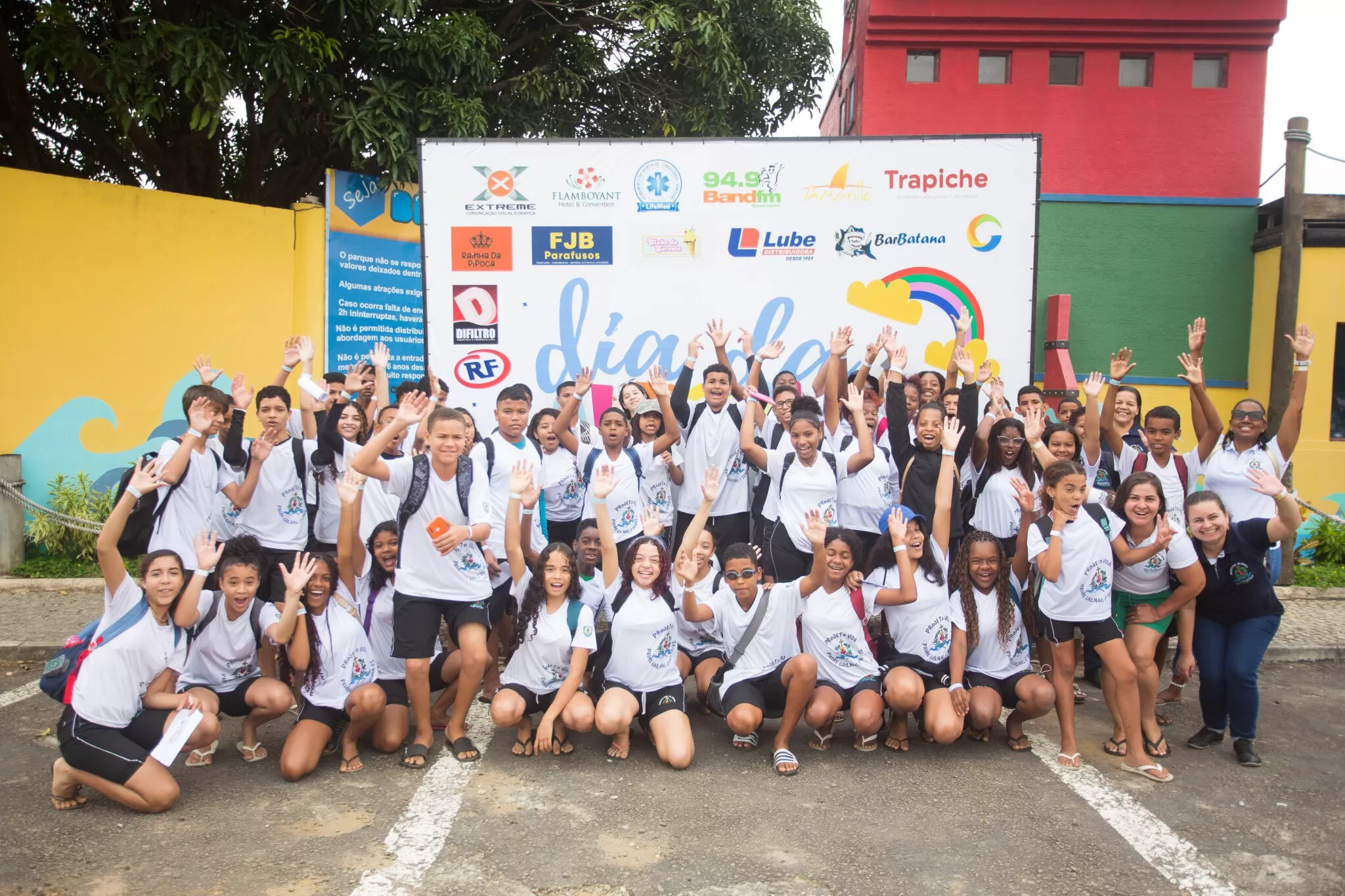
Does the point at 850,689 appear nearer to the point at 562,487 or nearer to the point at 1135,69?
the point at 562,487

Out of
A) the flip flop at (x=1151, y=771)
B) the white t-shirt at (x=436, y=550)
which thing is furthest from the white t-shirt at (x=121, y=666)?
the flip flop at (x=1151, y=771)

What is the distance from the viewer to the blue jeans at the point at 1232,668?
4438 millimetres

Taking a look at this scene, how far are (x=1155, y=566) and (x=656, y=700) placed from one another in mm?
2411

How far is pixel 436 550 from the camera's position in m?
4.46

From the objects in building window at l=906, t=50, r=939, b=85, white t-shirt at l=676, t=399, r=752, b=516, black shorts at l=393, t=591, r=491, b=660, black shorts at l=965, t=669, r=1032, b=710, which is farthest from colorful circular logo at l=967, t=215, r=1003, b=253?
building window at l=906, t=50, r=939, b=85

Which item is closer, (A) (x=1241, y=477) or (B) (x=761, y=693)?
(B) (x=761, y=693)

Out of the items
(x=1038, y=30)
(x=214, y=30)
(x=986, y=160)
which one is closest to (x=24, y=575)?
(x=214, y=30)

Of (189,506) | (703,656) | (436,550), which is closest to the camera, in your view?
(436,550)

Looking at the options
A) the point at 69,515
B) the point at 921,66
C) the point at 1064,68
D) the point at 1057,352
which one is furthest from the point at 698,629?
the point at 1064,68

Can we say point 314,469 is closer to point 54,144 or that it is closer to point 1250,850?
point 1250,850

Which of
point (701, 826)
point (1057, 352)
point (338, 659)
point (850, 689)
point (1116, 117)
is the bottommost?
point (701, 826)

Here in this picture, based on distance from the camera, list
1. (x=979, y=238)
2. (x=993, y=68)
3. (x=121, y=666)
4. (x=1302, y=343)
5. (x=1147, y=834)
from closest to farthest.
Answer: (x=1147, y=834)
(x=121, y=666)
(x=1302, y=343)
(x=979, y=238)
(x=993, y=68)

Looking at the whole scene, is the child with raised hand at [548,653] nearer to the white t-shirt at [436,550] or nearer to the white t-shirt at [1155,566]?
the white t-shirt at [436,550]

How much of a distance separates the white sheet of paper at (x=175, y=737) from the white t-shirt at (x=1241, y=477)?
4939 mm
